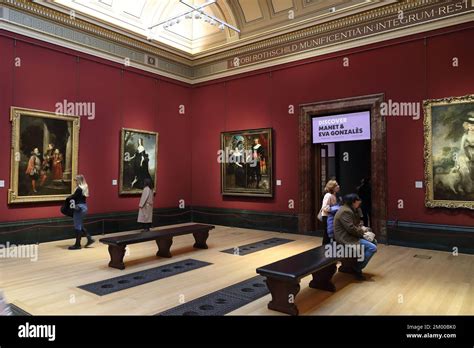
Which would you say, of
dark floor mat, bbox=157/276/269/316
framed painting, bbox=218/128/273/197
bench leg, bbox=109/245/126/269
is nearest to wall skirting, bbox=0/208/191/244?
framed painting, bbox=218/128/273/197

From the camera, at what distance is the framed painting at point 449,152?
842cm

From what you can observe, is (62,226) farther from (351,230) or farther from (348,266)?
(351,230)

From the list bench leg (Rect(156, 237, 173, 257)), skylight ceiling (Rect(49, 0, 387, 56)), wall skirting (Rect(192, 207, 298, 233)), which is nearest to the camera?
bench leg (Rect(156, 237, 173, 257))

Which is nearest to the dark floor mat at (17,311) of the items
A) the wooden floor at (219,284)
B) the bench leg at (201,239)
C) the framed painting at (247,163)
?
the wooden floor at (219,284)

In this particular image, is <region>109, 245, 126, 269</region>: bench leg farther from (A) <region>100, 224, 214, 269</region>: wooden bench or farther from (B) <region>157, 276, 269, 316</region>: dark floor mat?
(B) <region>157, 276, 269, 316</region>: dark floor mat

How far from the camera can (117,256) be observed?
6.97 m

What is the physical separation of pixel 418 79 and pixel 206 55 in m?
7.71

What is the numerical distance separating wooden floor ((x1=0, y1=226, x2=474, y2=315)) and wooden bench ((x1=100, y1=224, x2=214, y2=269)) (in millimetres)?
209

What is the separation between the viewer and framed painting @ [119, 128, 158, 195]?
1154cm

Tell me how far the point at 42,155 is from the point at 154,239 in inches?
178

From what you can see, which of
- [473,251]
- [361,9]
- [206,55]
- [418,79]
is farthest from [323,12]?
[473,251]

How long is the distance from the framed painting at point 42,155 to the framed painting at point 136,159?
1674mm

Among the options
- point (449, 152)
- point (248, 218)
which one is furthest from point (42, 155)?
point (449, 152)
